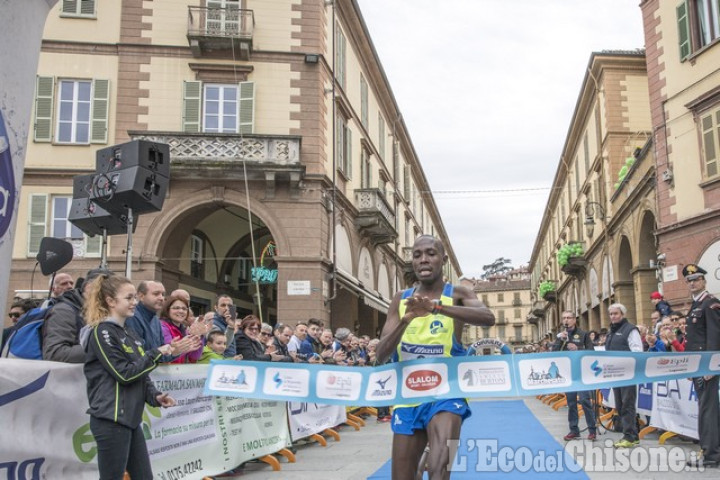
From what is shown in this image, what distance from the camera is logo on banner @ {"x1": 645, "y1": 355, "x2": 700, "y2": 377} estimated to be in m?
5.66

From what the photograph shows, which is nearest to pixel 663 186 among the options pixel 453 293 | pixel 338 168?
pixel 338 168

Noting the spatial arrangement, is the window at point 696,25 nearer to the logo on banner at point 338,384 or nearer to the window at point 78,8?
the logo on banner at point 338,384

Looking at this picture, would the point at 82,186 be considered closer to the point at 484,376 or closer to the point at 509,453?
the point at 509,453

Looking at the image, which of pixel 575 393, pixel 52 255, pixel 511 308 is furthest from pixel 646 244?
pixel 511 308

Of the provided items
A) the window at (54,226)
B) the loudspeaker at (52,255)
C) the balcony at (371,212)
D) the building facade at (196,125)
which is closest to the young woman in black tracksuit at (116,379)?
the loudspeaker at (52,255)

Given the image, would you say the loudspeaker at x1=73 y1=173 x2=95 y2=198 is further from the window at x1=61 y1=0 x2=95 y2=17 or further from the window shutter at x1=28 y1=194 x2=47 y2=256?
the window at x1=61 y1=0 x2=95 y2=17

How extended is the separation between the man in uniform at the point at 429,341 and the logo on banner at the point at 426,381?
0.25 feet

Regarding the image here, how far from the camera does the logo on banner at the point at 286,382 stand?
16.9 ft

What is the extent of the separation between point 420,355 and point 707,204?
54.2 ft

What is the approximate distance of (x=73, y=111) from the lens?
21109 mm

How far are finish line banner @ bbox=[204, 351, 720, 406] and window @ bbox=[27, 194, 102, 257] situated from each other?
1666 centimetres

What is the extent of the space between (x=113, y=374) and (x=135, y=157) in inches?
226

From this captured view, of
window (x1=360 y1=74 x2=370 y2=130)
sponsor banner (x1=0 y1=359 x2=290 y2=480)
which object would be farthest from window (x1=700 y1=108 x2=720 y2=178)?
window (x1=360 y1=74 x2=370 y2=130)

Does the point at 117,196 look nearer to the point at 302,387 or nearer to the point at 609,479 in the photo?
the point at 302,387
